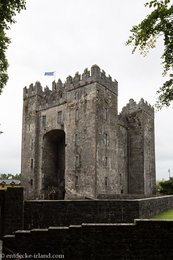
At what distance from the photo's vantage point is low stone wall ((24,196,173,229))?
14.0m

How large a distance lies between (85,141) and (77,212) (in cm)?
1538

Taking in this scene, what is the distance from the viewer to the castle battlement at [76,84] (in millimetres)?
30395

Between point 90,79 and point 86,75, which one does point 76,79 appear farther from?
point 90,79

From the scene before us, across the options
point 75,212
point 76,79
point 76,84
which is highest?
point 76,79

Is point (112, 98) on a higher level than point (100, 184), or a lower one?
higher

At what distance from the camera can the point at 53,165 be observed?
118ft

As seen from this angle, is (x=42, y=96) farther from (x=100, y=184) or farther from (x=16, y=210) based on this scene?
(x=16, y=210)

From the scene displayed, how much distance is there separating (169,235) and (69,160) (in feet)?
70.4

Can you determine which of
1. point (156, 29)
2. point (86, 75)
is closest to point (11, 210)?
point (156, 29)

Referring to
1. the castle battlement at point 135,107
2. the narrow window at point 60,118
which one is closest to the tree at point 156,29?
the narrow window at point 60,118

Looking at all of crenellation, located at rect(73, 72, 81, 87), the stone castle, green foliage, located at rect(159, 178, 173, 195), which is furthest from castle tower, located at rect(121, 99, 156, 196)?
crenellation, located at rect(73, 72, 81, 87)

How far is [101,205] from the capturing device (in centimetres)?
1431

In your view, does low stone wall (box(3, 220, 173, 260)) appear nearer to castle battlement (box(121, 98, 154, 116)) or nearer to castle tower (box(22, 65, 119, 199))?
castle tower (box(22, 65, 119, 199))

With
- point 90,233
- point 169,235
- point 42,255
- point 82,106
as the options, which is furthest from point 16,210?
point 82,106
